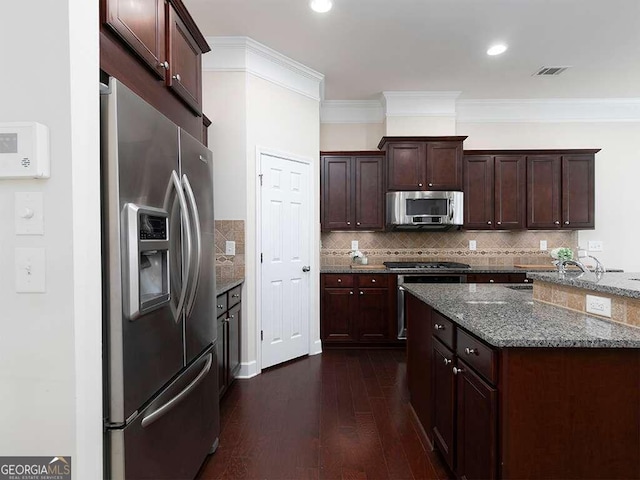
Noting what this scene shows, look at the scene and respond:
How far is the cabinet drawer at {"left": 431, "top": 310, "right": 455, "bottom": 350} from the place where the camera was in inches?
67.8

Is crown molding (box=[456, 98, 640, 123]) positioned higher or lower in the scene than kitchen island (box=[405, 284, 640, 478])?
higher

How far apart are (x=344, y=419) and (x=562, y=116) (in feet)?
16.2

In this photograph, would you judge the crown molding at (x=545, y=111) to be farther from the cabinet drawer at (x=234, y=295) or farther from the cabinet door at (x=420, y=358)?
the cabinet drawer at (x=234, y=295)

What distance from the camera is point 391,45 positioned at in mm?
3232

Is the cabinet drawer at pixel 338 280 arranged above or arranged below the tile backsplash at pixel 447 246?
below

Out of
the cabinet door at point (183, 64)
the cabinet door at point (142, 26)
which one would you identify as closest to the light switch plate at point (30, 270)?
the cabinet door at point (142, 26)

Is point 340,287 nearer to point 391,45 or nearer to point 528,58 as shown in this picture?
point 391,45

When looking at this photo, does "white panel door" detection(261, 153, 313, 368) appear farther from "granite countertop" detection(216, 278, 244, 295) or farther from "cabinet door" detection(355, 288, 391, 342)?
"cabinet door" detection(355, 288, 391, 342)

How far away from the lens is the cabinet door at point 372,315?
155 inches

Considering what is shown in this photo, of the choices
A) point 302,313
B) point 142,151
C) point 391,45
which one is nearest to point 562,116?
point 391,45

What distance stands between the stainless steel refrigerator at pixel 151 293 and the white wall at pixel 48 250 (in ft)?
0.36

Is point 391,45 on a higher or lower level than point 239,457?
higher

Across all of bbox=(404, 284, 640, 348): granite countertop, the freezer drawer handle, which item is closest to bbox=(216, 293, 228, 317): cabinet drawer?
the freezer drawer handle

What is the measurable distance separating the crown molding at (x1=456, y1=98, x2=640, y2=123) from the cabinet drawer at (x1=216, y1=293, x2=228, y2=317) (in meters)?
4.04
